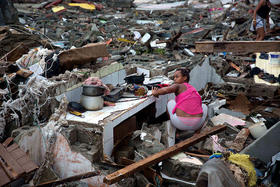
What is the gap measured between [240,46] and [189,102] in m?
1.59

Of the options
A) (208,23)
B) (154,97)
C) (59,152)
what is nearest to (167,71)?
(154,97)

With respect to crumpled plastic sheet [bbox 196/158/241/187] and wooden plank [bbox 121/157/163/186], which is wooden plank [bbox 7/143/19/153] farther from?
crumpled plastic sheet [bbox 196/158/241/187]

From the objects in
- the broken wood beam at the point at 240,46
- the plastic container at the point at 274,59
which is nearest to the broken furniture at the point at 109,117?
the broken wood beam at the point at 240,46

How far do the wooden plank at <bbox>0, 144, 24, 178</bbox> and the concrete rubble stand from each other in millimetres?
38

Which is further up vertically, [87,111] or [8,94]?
[8,94]

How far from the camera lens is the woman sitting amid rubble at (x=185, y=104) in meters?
5.57

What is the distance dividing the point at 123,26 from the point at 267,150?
1246cm

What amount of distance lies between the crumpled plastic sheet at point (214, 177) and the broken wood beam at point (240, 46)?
6.19 feet

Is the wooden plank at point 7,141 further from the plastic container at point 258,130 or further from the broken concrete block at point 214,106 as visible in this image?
the broken concrete block at point 214,106

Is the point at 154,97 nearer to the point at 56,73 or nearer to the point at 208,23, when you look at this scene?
the point at 56,73

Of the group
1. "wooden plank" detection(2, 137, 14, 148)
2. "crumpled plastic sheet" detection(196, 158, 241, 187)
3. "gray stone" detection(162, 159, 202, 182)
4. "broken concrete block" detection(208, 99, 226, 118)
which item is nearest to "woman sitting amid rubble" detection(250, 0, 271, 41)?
"broken concrete block" detection(208, 99, 226, 118)

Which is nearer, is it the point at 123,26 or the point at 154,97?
the point at 154,97

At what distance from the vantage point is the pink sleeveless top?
554cm

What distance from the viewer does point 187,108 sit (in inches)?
220
